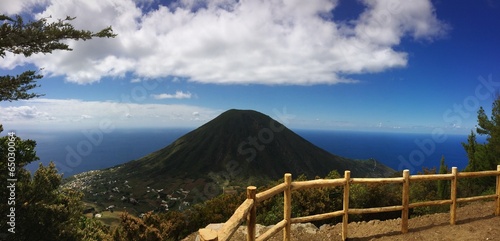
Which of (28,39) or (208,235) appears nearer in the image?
(208,235)

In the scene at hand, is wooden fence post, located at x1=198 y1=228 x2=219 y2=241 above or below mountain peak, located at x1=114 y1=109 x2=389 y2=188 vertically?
above

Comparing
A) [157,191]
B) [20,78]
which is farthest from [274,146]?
[20,78]

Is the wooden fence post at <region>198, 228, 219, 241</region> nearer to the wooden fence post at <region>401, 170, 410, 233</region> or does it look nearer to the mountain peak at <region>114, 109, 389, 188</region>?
the wooden fence post at <region>401, 170, 410, 233</region>

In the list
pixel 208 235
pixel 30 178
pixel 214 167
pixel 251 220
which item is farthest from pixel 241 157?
pixel 208 235

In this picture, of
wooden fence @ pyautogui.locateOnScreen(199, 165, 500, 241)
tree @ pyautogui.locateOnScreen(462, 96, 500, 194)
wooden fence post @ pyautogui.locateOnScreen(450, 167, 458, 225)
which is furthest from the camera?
tree @ pyautogui.locateOnScreen(462, 96, 500, 194)

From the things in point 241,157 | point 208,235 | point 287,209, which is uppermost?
point 208,235

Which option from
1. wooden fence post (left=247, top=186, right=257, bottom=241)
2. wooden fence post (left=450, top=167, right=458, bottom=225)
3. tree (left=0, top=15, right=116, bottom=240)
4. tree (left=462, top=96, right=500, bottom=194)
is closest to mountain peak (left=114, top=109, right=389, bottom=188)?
tree (left=462, top=96, right=500, bottom=194)

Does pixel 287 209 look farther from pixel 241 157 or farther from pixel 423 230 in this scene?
pixel 241 157
